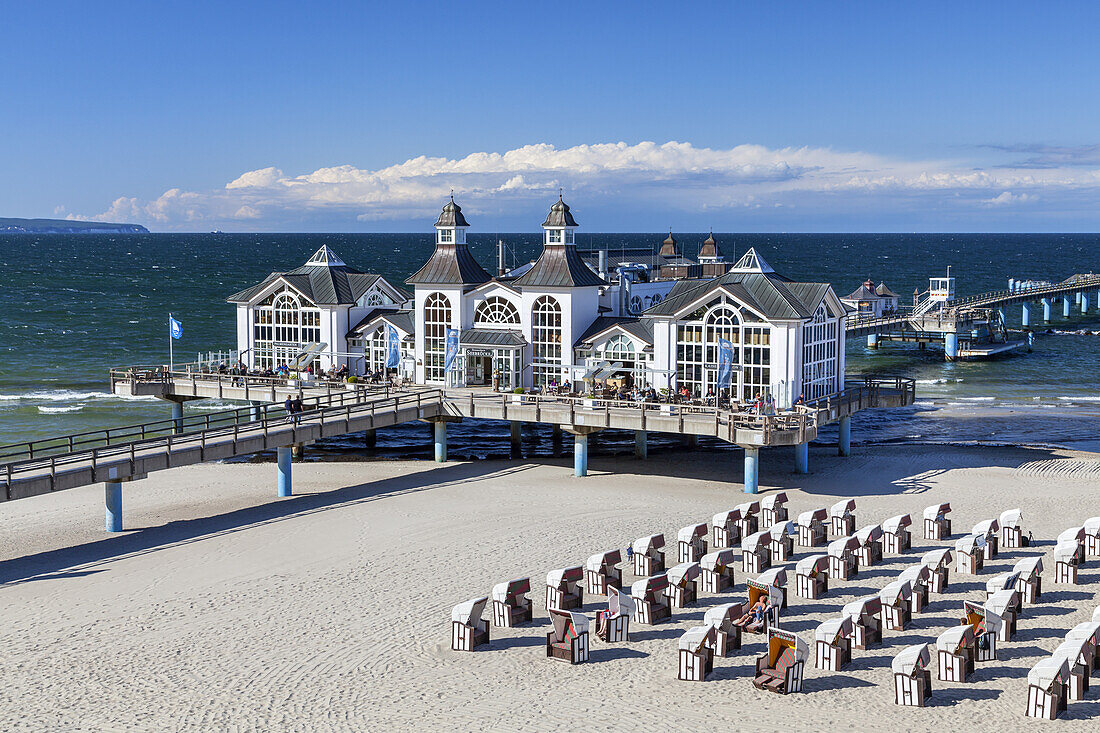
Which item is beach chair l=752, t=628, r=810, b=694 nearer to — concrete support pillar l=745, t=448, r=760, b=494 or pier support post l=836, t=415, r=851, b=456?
concrete support pillar l=745, t=448, r=760, b=494

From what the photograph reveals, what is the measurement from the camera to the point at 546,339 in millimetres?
42906

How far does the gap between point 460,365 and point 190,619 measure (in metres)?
21.5

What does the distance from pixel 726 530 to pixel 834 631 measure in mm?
8069

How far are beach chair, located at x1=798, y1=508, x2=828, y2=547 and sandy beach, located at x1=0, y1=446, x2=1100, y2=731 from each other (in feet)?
6.19

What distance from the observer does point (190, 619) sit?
23.2 metres

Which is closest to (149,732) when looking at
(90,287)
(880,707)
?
(880,707)

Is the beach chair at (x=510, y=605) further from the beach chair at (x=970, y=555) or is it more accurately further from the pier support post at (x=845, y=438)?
the pier support post at (x=845, y=438)

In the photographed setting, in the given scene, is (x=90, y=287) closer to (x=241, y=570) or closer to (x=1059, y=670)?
(x=241, y=570)

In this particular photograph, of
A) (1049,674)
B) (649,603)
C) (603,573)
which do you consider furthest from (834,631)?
(603,573)

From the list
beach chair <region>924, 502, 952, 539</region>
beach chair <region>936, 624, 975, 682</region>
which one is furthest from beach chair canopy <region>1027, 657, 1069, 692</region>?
beach chair <region>924, 502, 952, 539</region>

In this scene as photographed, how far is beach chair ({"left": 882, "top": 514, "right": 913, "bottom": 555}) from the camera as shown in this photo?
28.1 meters

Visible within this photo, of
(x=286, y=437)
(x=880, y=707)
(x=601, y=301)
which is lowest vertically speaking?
(x=880, y=707)

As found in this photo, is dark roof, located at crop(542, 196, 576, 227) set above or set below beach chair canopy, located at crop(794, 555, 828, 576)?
above

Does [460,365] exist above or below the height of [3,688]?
above
